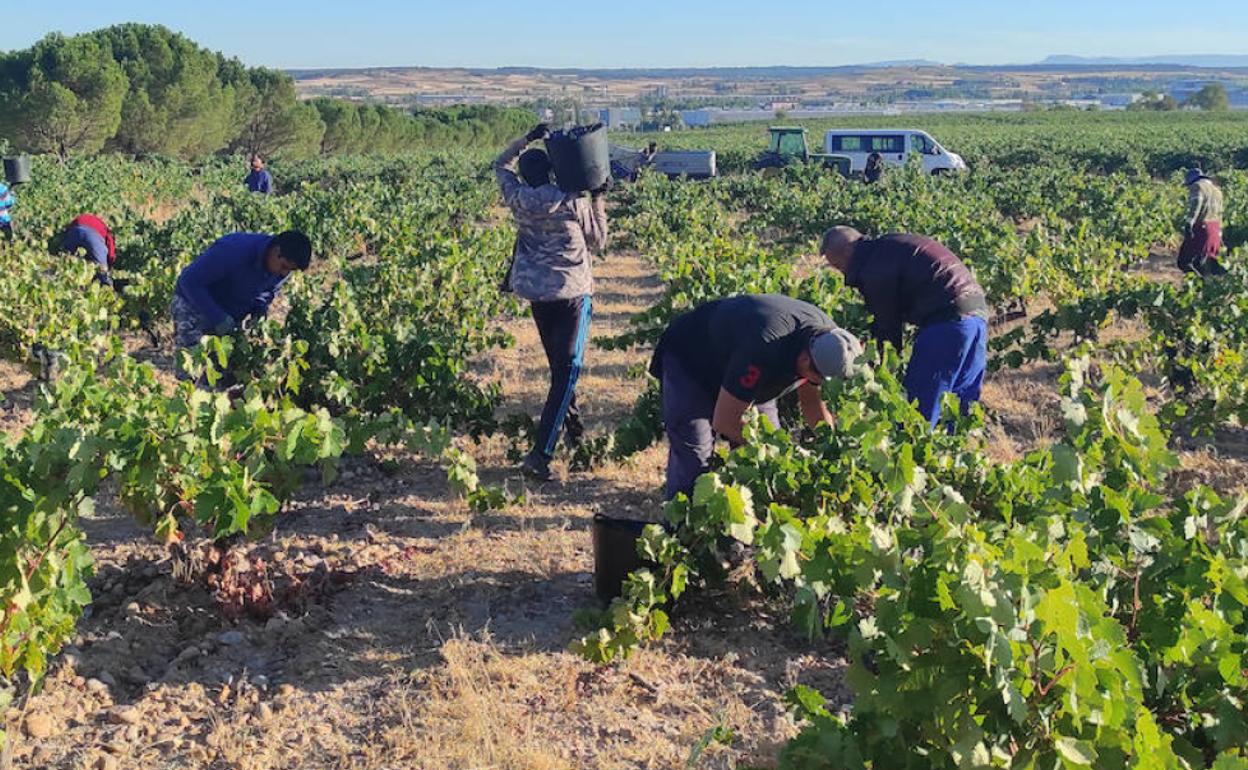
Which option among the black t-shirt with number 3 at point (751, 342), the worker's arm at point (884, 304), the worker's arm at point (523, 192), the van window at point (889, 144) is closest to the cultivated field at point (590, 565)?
the black t-shirt with number 3 at point (751, 342)

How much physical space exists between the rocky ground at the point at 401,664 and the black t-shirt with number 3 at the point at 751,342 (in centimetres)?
95

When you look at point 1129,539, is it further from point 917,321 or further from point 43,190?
point 43,190

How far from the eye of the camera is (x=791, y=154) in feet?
101

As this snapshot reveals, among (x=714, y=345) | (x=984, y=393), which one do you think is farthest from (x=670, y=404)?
(x=984, y=393)

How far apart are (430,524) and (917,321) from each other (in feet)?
8.15

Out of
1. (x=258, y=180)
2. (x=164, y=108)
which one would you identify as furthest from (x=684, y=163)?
(x=164, y=108)

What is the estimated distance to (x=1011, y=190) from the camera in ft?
62.7

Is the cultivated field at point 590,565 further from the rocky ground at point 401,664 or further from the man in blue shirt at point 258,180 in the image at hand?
the man in blue shirt at point 258,180

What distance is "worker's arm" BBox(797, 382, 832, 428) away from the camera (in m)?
4.03

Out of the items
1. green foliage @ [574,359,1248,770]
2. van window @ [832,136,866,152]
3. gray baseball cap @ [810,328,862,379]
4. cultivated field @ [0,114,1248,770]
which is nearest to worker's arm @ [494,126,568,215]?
cultivated field @ [0,114,1248,770]

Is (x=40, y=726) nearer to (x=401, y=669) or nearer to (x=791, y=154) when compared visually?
(x=401, y=669)

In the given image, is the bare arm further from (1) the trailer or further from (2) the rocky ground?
(1) the trailer

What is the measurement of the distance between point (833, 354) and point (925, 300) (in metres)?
1.58

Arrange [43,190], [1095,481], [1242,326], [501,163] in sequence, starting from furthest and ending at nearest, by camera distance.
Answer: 1. [43,190]
2. [1242,326]
3. [501,163]
4. [1095,481]
